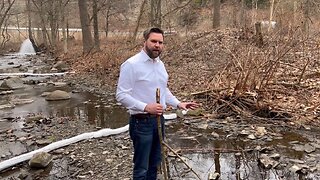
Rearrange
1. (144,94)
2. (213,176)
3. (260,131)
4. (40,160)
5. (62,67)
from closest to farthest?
(144,94), (213,176), (40,160), (260,131), (62,67)

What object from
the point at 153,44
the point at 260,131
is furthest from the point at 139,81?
the point at 260,131

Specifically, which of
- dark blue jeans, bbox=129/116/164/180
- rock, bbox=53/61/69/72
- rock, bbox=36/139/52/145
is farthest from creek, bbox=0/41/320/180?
rock, bbox=53/61/69/72

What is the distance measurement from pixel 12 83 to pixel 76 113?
5.67 m

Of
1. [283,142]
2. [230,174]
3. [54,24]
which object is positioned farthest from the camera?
[54,24]

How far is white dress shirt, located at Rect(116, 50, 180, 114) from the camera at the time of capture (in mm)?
3738

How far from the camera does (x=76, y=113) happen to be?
9.80m

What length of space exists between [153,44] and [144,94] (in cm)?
52

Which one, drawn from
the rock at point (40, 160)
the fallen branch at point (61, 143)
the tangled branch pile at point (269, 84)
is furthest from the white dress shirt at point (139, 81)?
the tangled branch pile at point (269, 84)

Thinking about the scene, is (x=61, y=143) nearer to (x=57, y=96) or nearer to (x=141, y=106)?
(x=141, y=106)

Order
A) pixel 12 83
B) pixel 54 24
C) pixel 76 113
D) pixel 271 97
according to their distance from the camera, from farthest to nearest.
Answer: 1. pixel 54 24
2. pixel 12 83
3. pixel 76 113
4. pixel 271 97

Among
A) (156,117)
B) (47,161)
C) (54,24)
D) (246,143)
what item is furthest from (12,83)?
(54,24)

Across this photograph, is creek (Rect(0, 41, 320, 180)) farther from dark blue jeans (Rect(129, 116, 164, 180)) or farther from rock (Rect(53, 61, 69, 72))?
rock (Rect(53, 61, 69, 72))

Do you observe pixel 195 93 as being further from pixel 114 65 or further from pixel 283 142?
pixel 114 65

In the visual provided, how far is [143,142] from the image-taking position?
3945mm
